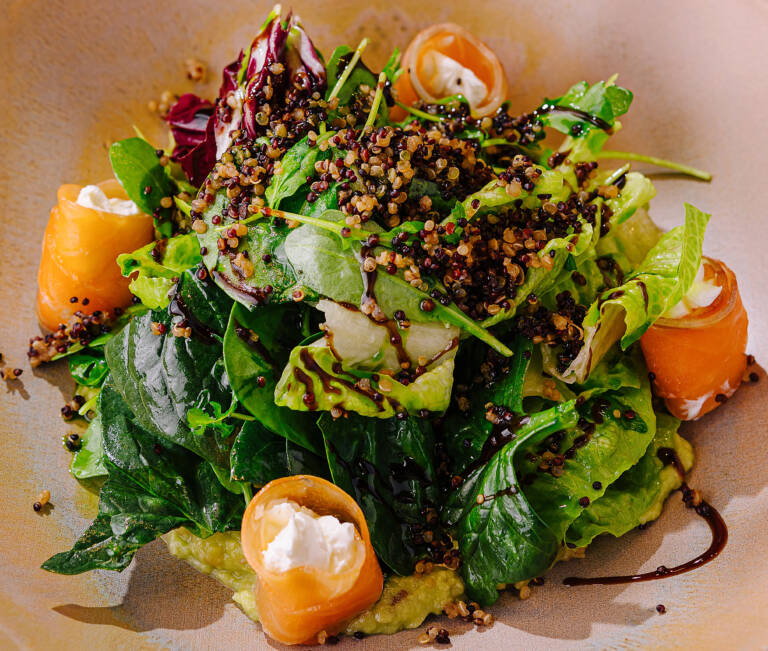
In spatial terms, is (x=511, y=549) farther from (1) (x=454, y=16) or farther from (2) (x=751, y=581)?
(1) (x=454, y=16)

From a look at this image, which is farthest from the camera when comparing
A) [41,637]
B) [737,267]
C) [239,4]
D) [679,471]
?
[239,4]

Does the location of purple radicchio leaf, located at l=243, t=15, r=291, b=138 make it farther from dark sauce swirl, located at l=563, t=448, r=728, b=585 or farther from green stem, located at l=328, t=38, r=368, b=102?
dark sauce swirl, located at l=563, t=448, r=728, b=585

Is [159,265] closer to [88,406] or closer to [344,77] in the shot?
[88,406]

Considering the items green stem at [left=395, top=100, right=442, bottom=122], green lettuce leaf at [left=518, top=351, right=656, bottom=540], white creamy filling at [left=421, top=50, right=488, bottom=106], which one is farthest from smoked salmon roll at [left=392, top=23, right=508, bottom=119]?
green lettuce leaf at [left=518, top=351, right=656, bottom=540]

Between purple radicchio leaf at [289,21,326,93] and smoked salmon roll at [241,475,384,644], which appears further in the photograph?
purple radicchio leaf at [289,21,326,93]

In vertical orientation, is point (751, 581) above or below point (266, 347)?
below

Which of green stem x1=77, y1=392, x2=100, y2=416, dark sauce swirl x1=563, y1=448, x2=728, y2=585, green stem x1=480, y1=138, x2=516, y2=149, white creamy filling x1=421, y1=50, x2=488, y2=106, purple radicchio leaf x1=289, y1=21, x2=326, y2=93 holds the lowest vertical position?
dark sauce swirl x1=563, y1=448, x2=728, y2=585

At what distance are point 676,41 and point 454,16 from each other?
0.98m

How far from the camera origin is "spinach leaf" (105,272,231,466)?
204 centimetres

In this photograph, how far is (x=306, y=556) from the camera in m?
1.80

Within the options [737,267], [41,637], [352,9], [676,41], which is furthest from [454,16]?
[41,637]

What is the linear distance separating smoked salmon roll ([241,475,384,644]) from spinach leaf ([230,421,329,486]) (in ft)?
0.36

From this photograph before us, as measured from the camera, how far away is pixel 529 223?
210 cm

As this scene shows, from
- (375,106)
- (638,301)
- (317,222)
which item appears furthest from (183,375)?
(638,301)
